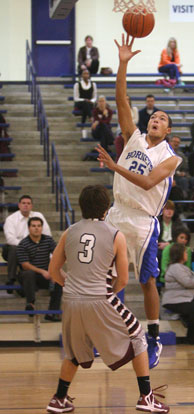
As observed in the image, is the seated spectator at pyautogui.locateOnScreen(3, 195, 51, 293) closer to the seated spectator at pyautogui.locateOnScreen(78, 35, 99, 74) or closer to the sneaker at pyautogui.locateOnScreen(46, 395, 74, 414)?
the sneaker at pyautogui.locateOnScreen(46, 395, 74, 414)

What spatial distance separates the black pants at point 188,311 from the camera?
7.75m

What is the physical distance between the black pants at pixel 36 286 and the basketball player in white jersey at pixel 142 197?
9.39 ft

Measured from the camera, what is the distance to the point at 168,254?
8492mm

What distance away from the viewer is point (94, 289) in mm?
4531

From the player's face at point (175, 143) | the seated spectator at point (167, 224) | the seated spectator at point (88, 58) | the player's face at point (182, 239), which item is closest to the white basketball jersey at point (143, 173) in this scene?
the player's face at point (182, 239)

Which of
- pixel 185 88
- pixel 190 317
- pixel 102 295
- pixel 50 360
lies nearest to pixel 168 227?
pixel 190 317

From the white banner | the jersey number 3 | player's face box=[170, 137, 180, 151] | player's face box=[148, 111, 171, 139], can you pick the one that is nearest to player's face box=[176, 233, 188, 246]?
player's face box=[170, 137, 180, 151]

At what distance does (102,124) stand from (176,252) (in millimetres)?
4140

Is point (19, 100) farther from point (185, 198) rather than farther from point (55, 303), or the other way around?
point (55, 303)

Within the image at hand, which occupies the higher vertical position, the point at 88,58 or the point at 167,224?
the point at 88,58

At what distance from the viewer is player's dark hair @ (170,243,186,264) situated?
8219 millimetres

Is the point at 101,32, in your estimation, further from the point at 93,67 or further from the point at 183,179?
the point at 183,179

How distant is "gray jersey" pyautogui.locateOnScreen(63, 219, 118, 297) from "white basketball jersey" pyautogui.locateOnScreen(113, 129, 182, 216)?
74 centimetres

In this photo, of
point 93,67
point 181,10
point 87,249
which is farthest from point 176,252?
point 181,10
